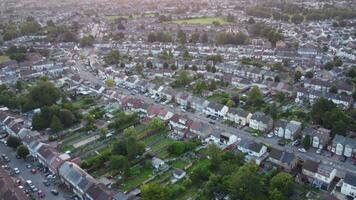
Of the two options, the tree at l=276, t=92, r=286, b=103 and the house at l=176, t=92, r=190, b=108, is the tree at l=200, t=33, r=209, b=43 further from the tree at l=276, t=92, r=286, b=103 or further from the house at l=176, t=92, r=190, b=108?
the tree at l=276, t=92, r=286, b=103

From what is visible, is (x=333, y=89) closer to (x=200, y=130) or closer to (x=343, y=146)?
(x=343, y=146)

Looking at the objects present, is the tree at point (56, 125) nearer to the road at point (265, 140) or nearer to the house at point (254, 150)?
the road at point (265, 140)

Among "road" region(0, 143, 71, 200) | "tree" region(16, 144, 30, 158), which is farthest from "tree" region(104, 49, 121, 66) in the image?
"tree" region(16, 144, 30, 158)

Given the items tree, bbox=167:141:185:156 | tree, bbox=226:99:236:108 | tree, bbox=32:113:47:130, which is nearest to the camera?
tree, bbox=167:141:185:156

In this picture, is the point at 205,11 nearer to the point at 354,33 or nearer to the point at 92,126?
the point at 354,33

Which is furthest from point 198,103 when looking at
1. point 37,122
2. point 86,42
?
point 86,42

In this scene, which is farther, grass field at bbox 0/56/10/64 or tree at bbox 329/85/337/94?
grass field at bbox 0/56/10/64

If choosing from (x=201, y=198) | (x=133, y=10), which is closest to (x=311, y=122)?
(x=201, y=198)
